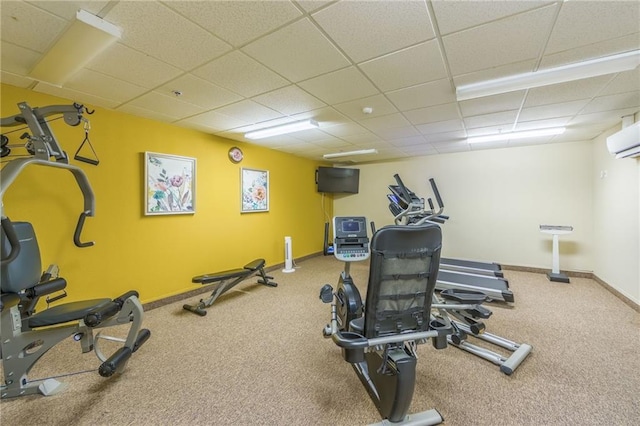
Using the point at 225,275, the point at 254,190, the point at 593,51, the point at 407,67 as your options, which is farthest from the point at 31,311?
the point at 593,51

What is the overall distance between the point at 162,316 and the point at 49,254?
1.27 m

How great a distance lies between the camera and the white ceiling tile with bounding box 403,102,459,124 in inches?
117

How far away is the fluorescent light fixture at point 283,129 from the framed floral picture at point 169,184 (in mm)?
969

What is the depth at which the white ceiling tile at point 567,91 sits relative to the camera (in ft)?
7.52

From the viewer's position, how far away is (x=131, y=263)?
3223 millimetres

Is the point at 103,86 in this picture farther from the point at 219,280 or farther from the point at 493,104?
the point at 493,104

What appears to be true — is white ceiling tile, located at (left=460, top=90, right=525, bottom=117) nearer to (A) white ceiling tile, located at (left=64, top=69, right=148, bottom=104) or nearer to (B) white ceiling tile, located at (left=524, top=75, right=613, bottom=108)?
(B) white ceiling tile, located at (left=524, top=75, right=613, bottom=108)

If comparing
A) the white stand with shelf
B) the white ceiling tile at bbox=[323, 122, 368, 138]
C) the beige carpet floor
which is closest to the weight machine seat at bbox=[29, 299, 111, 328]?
the beige carpet floor

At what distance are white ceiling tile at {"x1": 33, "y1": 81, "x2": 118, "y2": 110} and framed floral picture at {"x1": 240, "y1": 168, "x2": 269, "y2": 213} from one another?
2.06 meters

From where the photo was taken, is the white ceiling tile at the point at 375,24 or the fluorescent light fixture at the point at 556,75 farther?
the fluorescent light fixture at the point at 556,75

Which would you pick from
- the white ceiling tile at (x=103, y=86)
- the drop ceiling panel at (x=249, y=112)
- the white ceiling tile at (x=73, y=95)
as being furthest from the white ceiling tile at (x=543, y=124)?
the white ceiling tile at (x=73, y=95)

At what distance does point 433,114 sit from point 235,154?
10.1ft

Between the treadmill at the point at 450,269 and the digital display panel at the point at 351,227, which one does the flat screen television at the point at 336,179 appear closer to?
the treadmill at the point at 450,269

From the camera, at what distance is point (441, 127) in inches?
147
